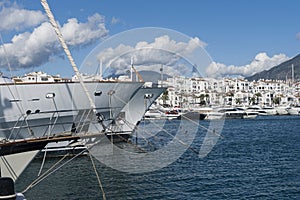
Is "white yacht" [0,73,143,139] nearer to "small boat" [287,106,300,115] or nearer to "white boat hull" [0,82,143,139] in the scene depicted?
"white boat hull" [0,82,143,139]

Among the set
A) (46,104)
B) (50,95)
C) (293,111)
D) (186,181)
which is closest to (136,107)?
(46,104)

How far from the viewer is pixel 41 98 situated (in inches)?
1345

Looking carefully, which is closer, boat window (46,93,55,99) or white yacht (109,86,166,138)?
boat window (46,93,55,99)

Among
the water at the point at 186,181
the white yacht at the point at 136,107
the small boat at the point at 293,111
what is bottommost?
the water at the point at 186,181

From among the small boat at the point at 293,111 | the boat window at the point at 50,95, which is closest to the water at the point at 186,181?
the boat window at the point at 50,95

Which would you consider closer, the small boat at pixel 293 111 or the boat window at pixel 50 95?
the boat window at pixel 50 95

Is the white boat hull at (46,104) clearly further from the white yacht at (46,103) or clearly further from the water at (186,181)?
the water at (186,181)

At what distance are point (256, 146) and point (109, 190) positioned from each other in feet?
94.9

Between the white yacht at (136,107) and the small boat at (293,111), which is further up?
the white yacht at (136,107)

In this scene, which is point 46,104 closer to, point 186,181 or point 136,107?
point 186,181

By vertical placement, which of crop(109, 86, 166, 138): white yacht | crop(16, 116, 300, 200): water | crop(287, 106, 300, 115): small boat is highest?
crop(109, 86, 166, 138): white yacht

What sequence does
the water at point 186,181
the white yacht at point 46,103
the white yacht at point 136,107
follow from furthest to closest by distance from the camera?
the white yacht at point 136,107, the white yacht at point 46,103, the water at point 186,181

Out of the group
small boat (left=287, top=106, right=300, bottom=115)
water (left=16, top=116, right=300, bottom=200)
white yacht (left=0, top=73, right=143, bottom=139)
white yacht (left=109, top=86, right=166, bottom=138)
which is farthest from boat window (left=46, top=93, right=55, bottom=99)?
small boat (left=287, top=106, right=300, bottom=115)

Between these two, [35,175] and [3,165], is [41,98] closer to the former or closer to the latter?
[35,175]
